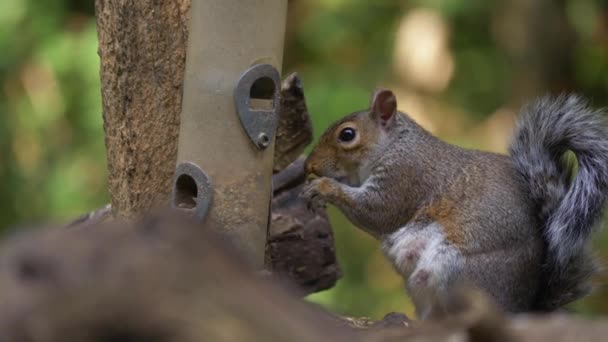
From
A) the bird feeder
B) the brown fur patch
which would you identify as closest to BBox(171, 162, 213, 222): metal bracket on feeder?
the bird feeder

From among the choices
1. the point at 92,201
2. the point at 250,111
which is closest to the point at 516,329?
the point at 250,111

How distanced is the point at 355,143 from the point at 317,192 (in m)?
0.20

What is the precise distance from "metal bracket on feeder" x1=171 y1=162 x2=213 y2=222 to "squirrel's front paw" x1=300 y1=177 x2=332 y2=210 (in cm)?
36

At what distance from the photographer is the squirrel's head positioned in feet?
9.53

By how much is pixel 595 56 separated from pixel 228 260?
169 inches

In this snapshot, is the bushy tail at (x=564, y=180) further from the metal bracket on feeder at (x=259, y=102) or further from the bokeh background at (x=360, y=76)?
the bokeh background at (x=360, y=76)

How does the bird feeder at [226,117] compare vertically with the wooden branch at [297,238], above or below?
above

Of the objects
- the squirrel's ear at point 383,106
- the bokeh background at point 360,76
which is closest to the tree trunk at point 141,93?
the squirrel's ear at point 383,106

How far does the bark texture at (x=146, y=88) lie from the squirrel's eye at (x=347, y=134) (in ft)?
1.56

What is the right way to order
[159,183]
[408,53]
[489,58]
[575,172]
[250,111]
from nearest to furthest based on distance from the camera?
[250,111], [159,183], [575,172], [408,53], [489,58]

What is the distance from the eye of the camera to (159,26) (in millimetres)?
2633

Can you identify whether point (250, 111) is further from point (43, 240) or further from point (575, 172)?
point (43, 240)

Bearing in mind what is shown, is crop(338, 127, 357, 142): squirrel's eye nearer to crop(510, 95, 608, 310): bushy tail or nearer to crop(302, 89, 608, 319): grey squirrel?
crop(302, 89, 608, 319): grey squirrel

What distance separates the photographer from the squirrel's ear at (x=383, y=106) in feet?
9.67
